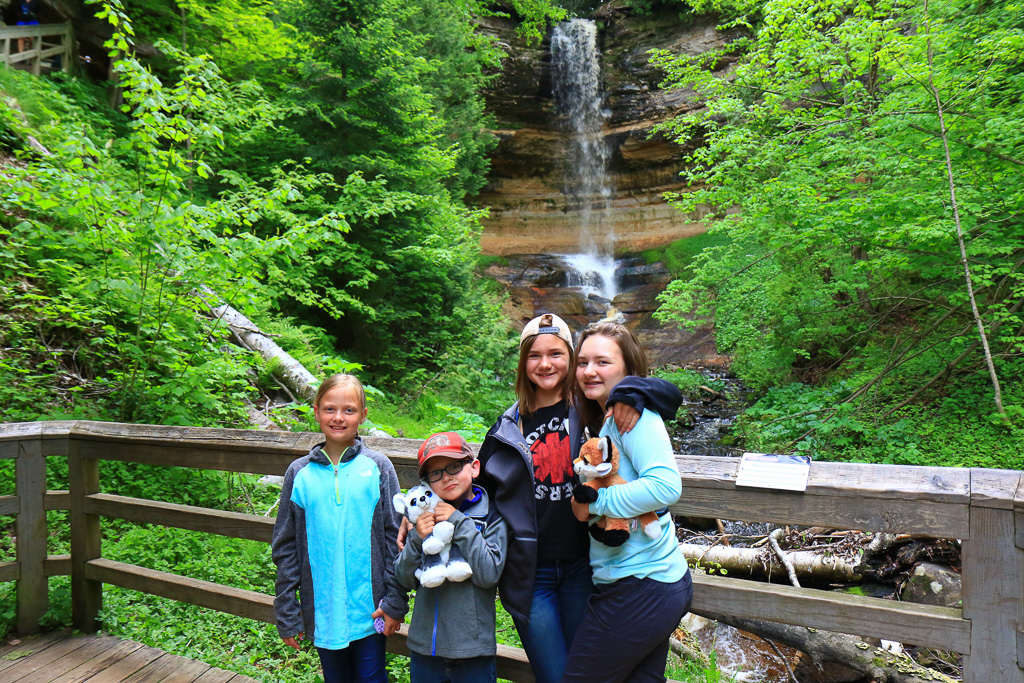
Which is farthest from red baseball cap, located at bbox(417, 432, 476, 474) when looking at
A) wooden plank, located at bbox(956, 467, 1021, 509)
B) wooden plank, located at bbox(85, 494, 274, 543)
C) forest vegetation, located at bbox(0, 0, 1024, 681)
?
forest vegetation, located at bbox(0, 0, 1024, 681)

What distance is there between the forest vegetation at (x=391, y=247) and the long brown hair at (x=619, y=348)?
2529 mm

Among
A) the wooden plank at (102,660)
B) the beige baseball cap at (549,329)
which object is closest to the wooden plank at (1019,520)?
the beige baseball cap at (549,329)

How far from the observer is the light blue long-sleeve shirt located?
68.4 inches

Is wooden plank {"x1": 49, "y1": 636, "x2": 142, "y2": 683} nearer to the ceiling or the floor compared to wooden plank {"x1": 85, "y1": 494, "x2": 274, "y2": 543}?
nearer to the floor

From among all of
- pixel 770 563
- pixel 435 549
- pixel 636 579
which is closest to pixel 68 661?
pixel 435 549

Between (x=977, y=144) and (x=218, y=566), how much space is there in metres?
8.62

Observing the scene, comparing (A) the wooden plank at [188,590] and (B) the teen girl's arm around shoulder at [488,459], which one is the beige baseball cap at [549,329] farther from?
(A) the wooden plank at [188,590]

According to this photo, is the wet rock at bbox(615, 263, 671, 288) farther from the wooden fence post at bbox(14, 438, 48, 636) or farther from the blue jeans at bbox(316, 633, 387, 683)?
the blue jeans at bbox(316, 633, 387, 683)

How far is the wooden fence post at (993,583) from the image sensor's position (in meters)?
1.68

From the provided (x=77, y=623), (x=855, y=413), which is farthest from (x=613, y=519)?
(x=855, y=413)

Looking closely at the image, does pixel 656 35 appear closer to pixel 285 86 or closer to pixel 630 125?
pixel 630 125

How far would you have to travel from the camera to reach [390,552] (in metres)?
2.31

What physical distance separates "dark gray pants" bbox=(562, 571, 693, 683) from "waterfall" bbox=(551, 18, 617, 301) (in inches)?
998

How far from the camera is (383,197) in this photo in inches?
411
